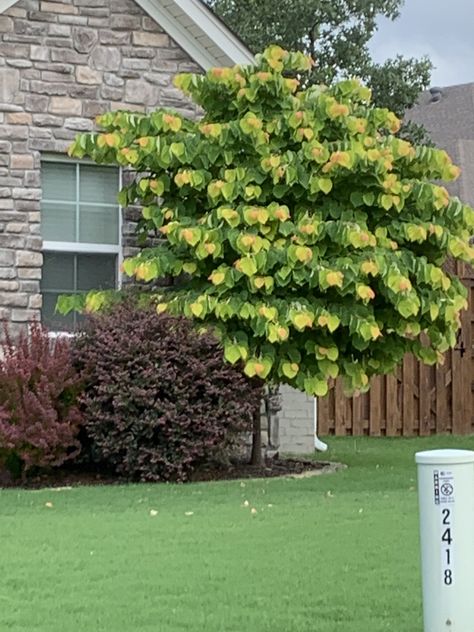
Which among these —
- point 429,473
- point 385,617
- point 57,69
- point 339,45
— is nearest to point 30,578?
point 385,617

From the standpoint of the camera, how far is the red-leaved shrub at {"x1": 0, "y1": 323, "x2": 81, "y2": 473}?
1043cm

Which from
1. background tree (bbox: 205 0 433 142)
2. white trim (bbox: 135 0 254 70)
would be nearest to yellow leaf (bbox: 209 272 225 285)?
white trim (bbox: 135 0 254 70)

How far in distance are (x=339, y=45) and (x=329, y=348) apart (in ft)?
52.0

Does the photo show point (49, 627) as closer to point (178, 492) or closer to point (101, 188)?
point (178, 492)

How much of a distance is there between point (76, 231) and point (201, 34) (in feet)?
8.68

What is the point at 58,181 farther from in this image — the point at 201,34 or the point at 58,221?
the point at 201,34

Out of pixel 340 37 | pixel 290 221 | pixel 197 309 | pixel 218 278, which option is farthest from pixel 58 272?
pixel 340 37

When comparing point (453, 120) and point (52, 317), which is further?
point (453, 120)

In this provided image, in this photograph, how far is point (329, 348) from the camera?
11.5 metres

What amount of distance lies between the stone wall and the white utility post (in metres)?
8.22

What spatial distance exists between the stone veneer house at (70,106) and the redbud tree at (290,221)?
718 mm

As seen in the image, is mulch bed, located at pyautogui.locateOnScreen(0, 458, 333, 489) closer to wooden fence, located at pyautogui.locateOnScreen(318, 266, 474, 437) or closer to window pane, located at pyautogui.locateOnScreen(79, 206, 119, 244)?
window pane, located at pyautogui.locateOnScreen(79, 206, 119, 244)

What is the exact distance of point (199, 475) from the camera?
1128 centimetres

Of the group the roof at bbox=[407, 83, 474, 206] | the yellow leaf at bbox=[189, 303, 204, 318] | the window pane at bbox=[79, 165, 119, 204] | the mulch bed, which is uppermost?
the roof at bbox=[407, 83, 474, 206]
